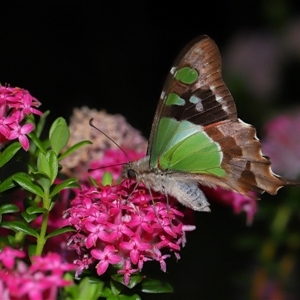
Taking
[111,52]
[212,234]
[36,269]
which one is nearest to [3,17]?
[111,52]

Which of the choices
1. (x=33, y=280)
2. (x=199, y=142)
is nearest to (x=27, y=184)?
(x=33, y=280)

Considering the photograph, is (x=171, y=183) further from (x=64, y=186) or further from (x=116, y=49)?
(x=116, y=49)

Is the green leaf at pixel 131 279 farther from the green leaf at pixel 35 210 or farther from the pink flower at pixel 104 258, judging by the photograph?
the green leaf at pixel 35 210

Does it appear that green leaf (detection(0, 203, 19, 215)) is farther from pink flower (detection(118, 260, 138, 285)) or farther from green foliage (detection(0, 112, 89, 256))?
pink flower (detection(118, 260, 138, 285))

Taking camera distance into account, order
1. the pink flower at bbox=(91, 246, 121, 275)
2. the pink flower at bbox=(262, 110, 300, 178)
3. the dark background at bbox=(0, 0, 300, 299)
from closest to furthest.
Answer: the pink flower at bbox=(91, 246, 121, 275) → the pink flower at bbox=(262, 110, 300, 178) → the dark background at bbox=(0, 0, 300, 299)

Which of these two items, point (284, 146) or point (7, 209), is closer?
point (7, 209)

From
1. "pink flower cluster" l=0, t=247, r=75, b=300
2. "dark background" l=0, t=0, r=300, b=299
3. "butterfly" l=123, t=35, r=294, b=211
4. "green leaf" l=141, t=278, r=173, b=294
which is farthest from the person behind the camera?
"dark background" l=0, t=0, r=300, b=299

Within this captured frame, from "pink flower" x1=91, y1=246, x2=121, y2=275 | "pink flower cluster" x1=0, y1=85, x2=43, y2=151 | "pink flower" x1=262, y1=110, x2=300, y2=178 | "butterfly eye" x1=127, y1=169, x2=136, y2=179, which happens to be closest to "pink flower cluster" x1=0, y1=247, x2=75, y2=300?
"pink flower" x1=91, y1=246, x2=121, y2=275
